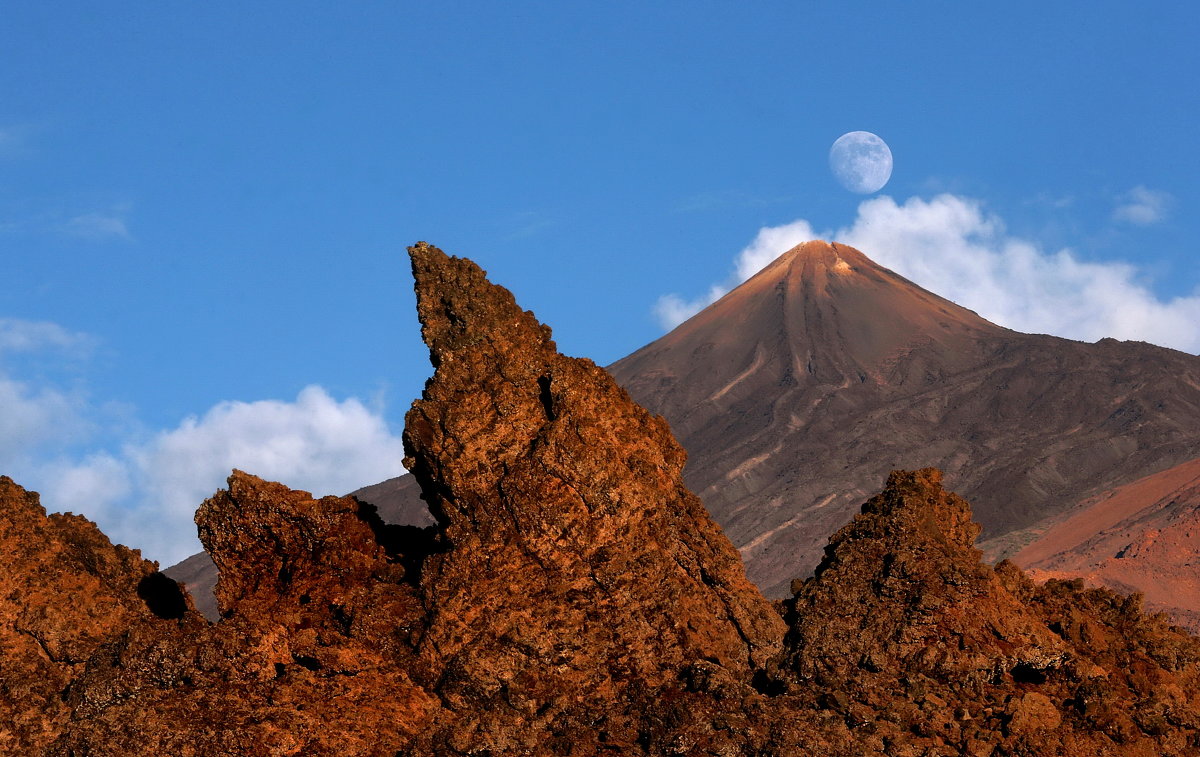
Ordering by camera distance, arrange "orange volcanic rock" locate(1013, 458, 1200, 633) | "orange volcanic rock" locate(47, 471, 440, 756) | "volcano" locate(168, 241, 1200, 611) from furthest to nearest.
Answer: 1. "volcano" locate(168, 241, 1200, 611)
2. "orange volcanic rock" locate(1013, 458, 1200, 633)
3. "orange volcanic rock" locate(47, 471, 440, 756)

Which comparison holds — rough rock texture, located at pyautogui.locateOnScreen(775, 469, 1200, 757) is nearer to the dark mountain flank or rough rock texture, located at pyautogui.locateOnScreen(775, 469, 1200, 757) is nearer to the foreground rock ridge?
the foreground rock ridge

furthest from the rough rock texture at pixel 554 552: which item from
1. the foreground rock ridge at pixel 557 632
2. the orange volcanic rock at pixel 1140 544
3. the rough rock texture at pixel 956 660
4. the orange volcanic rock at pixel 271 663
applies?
Result: the orange volcanic rock at pixel 1140 544

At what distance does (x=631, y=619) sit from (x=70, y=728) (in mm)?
4690

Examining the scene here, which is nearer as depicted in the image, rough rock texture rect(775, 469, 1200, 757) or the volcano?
rough rock texture rect(775, 469, 1200, 757)

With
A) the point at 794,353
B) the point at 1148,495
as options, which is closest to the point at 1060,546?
the point at 1148,495

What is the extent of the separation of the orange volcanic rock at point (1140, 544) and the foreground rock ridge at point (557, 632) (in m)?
45.7

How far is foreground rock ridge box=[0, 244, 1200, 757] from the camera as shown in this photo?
12.9m

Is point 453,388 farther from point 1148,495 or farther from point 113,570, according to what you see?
point 1148,495

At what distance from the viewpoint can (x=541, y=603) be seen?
13.9 metres

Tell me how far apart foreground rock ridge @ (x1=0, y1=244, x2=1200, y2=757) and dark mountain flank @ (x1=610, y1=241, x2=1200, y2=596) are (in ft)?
209

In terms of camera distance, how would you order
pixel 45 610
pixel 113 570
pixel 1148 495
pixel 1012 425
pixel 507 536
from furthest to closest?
pixel 1012 425 → pixel 1148 495 → pixel 113 570 → pixel 45 610 → pixel 507 536

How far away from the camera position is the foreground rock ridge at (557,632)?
12898 mm

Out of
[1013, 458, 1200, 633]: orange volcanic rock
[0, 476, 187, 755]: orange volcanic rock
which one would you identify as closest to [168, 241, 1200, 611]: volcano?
[1013, 458, 1200, 633]: orange volcanic rock

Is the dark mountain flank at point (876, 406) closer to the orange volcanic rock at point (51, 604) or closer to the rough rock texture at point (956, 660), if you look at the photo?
the orange volcanic rock at point (51, 604)
